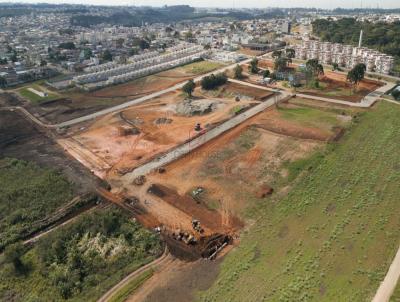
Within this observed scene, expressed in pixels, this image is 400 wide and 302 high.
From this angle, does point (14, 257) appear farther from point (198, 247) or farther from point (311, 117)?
point (311, 117)

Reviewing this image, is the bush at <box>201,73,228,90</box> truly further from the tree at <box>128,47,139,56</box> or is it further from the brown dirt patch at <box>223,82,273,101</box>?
the tree at <box>128,47,139,56</box>

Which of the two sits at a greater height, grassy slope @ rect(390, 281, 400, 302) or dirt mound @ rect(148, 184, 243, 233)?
grassy slope @ rect(390, 281, 400, 302)

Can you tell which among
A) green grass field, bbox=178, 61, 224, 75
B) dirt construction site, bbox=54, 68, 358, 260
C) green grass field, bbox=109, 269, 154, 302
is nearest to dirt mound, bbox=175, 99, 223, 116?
dirt construction site, bbox=54, 68, 358, 260

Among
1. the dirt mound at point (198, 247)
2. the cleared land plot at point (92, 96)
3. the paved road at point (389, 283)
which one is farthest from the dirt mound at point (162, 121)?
the paved road at point (389, 283)

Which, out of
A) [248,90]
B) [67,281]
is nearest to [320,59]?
[248,90]

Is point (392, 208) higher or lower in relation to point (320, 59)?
lower

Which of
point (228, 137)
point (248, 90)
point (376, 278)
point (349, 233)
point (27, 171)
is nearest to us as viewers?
point (376, 278)

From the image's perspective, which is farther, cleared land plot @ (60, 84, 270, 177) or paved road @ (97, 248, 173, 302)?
cleared land plot @ (60, 84, 270, 177)

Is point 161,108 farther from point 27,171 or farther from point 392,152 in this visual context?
point 392,152
